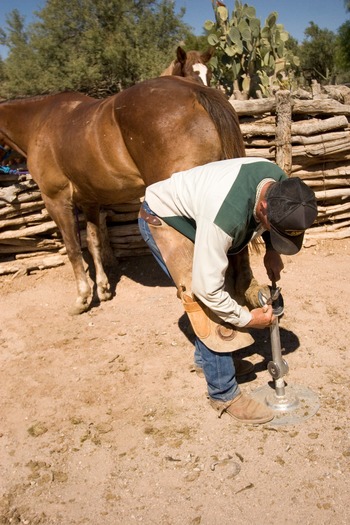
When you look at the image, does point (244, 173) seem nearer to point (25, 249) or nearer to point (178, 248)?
point (178, 248)

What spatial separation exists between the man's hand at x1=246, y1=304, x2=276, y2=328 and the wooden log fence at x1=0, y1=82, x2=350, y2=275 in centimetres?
319

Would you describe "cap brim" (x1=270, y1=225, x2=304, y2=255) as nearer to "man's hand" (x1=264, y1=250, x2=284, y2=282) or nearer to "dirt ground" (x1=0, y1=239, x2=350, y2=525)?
"man's hand" (x1=264, y1=250, x2=284, y2=282)

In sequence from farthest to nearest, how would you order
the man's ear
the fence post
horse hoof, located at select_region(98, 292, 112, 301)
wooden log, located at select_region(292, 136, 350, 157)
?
wooden log, located at select_region(292, 136, 350, 157) → the fence post → horse hoof, located at select_region(98, 292, 112, 301) → the man's ear

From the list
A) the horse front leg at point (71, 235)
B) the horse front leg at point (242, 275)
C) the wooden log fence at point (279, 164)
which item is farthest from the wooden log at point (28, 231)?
the horse front leg at point (242, 275)

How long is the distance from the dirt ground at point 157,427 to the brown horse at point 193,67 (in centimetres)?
A: 231

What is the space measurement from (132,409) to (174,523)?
38.9 inches

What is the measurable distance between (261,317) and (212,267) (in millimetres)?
451

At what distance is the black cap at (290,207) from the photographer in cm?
212

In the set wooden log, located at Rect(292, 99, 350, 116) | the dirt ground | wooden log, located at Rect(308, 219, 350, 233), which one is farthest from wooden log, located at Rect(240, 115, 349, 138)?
the dirt ground


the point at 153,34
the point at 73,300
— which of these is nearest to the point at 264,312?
the point at 73,300

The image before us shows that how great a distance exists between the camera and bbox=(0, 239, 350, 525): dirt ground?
2271 mm

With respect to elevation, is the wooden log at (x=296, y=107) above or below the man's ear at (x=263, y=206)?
above

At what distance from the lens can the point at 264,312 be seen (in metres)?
2.55

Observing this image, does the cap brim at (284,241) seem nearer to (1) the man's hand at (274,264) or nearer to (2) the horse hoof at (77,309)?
(1) the man's hand at (274,264)
